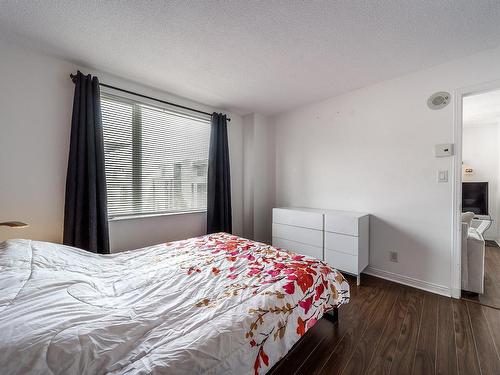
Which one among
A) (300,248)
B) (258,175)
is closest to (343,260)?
(300,248)

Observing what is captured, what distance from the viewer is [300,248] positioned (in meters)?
2.90

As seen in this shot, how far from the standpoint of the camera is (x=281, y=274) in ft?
4.85

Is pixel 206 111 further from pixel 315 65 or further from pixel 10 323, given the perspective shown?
pixel 10 323

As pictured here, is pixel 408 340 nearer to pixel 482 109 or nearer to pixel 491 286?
pixel 491 286

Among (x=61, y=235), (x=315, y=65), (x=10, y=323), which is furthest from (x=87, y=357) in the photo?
(x=315, y=65)

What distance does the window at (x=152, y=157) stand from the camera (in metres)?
2.42

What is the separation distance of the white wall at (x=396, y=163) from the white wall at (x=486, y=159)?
315 cm

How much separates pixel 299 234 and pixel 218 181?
1355 mm

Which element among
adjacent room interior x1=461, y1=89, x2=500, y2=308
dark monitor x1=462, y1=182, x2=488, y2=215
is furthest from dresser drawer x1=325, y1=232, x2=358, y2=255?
dark monitor x1=462, y1=182, x2=488, y2=215

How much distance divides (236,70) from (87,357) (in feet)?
7.95

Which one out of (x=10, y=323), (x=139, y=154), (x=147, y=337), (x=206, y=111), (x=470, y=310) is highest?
(x=206, y=111)

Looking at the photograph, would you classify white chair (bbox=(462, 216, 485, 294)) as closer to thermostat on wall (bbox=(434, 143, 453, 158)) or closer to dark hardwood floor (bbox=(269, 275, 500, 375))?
dark hardwood floor (bbox=(269, 275, 500, 375))

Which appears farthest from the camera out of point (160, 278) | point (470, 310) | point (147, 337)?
point (470, 310)

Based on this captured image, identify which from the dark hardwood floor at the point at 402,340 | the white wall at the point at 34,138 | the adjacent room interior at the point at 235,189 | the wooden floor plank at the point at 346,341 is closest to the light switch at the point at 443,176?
the adjacent room interior at the point at 235,189
